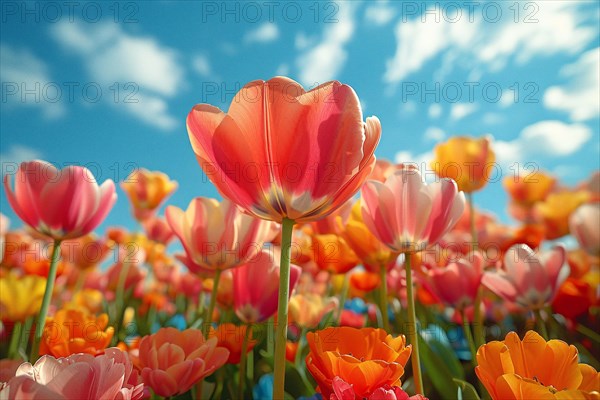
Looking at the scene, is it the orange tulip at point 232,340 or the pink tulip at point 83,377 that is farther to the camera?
the orange tulip at point 232,340

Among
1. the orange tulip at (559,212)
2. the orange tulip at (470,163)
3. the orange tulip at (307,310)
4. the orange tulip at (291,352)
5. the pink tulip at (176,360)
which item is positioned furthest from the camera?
the orange tulip at (559,212)

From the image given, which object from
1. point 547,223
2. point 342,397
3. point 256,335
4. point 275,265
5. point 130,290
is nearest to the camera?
point 342,397

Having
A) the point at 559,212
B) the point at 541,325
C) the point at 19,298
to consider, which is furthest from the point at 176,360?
the point at 559,212

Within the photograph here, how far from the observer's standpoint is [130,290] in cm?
178

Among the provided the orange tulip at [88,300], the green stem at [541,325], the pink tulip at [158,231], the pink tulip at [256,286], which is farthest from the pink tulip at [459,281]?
the pink tulip at [158,231]

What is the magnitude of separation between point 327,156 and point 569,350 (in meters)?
0.35

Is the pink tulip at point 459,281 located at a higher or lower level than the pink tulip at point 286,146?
Result: lower

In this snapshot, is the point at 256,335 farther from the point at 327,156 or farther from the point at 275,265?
the point at 327,156

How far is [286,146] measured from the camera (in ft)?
1.72

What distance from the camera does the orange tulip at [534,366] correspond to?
0.47 metres

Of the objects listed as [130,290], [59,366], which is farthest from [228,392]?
[130,290]

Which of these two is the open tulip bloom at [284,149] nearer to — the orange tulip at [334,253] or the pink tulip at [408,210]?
the pink tulip at [408,210]

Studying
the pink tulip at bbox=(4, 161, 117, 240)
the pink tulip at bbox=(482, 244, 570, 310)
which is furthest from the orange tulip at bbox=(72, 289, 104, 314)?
the pink tulip at bbox=(482, 244, 570, 310)

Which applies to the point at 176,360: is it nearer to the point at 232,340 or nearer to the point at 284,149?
the point at 232,340
